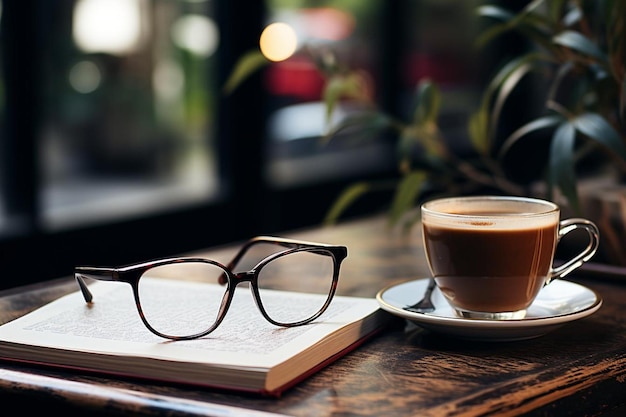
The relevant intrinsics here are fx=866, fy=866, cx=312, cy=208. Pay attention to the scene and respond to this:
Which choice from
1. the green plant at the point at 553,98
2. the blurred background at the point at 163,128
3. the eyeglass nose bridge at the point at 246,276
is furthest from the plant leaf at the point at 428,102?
the blurred background at the point at 163,128

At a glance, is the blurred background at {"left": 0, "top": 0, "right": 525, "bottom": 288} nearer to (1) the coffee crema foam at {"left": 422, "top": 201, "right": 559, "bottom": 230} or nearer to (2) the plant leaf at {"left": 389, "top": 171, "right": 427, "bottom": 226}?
(2) the plant leaf at {"left": 389, "top": 171, "right": 427, "bottom": 226}

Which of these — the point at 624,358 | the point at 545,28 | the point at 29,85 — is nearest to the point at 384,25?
the point at 29,85

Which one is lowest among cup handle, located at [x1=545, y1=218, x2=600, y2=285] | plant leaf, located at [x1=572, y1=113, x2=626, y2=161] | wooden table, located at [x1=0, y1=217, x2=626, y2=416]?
wooden table, located at [x1=0, y1=217, x2=626, y2=416]

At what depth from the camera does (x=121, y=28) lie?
10.2ft

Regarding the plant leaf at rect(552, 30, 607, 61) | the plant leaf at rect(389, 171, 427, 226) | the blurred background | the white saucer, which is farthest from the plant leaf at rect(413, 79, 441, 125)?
the blurred background

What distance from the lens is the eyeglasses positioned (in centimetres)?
84

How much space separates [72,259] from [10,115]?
0.46m

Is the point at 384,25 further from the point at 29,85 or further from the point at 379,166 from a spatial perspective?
the point at 29,85

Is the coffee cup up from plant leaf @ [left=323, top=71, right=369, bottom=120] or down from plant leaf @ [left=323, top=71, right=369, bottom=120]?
A: down

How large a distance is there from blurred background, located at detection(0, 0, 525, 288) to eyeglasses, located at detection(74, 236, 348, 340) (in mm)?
1413

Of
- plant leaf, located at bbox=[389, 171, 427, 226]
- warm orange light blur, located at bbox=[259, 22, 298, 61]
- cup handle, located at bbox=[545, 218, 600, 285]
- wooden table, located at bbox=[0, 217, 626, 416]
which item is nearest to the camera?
wooden table, located at bbox=[0, 217, 626, 416]

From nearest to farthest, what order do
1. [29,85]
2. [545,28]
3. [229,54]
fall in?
[545,28], [29,85], [229,54]

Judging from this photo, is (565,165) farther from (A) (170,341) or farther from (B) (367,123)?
(A) (170,341)

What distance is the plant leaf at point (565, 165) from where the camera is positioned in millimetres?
1082
